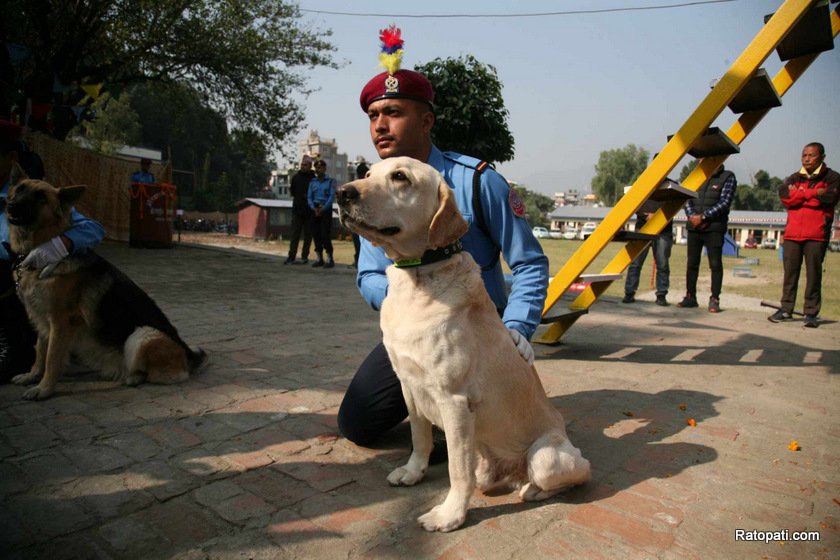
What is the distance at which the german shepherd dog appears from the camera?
11.5ft

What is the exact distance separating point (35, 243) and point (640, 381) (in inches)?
193

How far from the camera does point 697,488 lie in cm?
255

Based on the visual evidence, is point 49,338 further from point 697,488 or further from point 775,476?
point 775,476

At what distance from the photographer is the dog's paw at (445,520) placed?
6.96 feet

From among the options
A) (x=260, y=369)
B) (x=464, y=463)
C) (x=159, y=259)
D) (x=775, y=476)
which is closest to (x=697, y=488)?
(x=775, y=476)

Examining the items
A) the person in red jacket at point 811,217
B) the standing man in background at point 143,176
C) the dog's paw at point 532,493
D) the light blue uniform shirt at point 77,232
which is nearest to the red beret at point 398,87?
the dog's paw at point 532,493

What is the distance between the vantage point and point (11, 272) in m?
3.90

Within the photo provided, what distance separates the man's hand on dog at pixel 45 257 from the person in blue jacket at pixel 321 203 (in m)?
8.25

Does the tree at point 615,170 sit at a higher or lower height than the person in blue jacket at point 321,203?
higher

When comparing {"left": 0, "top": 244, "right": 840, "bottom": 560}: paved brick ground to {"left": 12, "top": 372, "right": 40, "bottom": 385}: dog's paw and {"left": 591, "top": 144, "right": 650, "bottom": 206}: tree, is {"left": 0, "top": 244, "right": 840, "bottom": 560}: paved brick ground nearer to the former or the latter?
{"left": 12, "top": 372, "right": 40, "bottom": 385}: dog's paw

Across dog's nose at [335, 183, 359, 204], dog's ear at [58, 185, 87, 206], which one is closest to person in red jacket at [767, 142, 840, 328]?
dog's nose at [335, 183, 359, 204]

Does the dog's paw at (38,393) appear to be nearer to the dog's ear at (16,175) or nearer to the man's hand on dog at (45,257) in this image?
the man's hand on dog at (45,257)

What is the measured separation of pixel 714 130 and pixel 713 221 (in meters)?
3.88

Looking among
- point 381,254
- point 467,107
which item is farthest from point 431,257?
point 467,107
